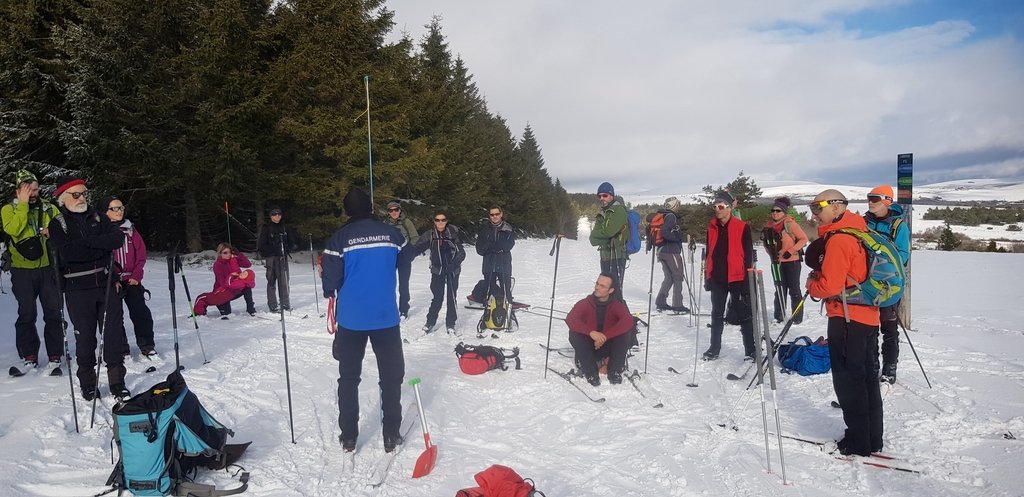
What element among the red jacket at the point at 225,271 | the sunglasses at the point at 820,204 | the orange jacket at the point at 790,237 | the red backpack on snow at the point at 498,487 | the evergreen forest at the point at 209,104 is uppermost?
the evergreen forest at the point at 209,104

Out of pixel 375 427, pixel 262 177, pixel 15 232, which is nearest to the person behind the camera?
pixel 375 427

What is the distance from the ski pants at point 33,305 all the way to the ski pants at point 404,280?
Answer: 3.92 metres

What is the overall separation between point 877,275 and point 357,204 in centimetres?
419

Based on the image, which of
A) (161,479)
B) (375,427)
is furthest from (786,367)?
(161,479)

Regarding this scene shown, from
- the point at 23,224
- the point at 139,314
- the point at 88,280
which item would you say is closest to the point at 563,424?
the point at 88,280

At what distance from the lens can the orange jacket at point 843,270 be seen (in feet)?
12.8

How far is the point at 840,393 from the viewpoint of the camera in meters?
4.05

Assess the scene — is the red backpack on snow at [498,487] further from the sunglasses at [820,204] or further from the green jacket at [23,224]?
the green jacket at [23,224]

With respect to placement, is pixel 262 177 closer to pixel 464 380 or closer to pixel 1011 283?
pixel 464 380

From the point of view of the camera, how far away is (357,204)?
423 cm

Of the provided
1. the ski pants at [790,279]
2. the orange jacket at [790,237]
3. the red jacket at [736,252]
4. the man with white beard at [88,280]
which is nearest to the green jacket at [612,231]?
the red jacket at [736,252]

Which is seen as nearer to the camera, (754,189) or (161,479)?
(161,479)

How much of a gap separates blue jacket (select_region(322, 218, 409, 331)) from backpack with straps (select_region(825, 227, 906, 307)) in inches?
143

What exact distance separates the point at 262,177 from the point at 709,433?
17382 mm
